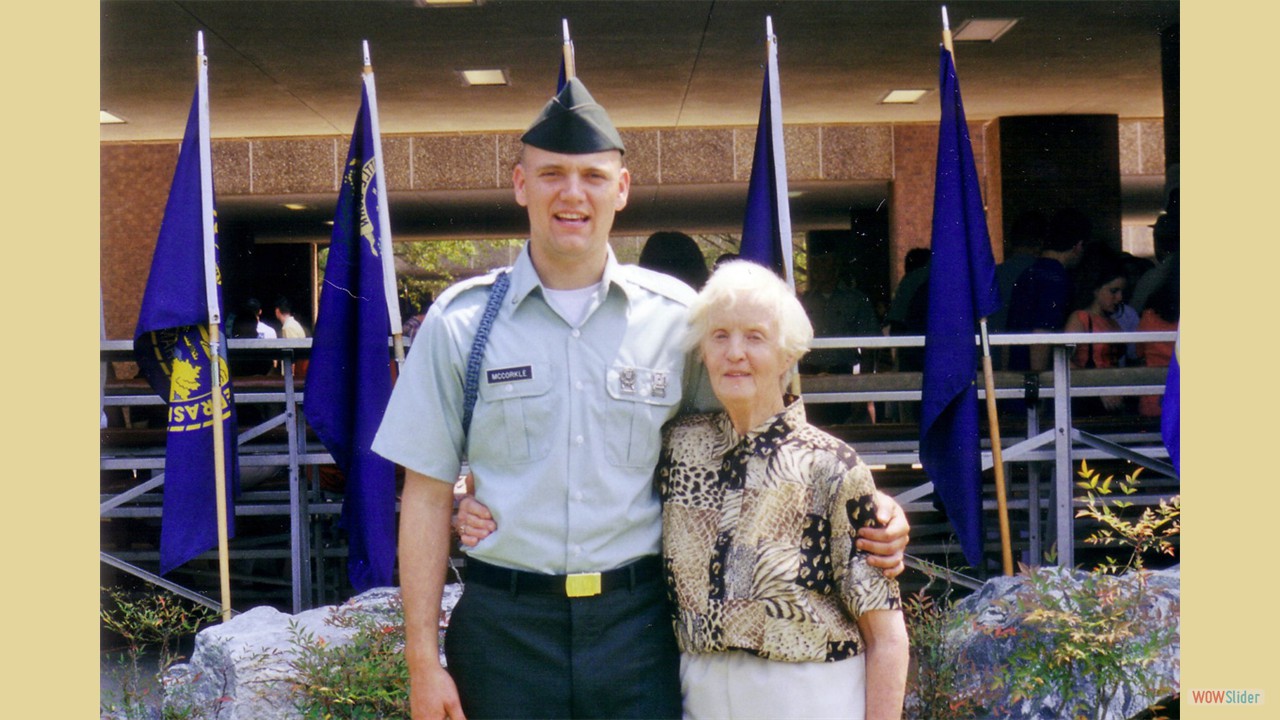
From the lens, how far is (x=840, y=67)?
8297 mm

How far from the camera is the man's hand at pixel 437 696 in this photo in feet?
8.22

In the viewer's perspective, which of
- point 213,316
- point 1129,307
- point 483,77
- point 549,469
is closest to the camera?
point 549,469

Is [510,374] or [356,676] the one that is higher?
[510,374]

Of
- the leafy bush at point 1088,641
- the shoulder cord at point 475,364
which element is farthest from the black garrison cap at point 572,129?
the leafy bush at point 1088,641

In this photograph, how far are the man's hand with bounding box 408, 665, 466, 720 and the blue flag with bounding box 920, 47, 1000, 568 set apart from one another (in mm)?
2935

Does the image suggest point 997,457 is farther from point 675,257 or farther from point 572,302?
point 572,302

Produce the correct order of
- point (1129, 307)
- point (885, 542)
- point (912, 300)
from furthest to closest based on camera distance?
point (912, 300) → point (1129, 307) → point (885, 542)

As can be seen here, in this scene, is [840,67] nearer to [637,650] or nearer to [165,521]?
[165,521]

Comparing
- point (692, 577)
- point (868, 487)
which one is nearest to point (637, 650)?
point (692, 577)

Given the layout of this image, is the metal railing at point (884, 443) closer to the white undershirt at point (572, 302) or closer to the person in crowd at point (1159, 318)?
the person in crowd at point (1159, 318)

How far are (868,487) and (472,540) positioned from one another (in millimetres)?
837

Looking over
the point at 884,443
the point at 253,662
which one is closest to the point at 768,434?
the point at 253,662

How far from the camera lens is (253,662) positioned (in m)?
4.23

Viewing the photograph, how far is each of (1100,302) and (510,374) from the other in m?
5.95
